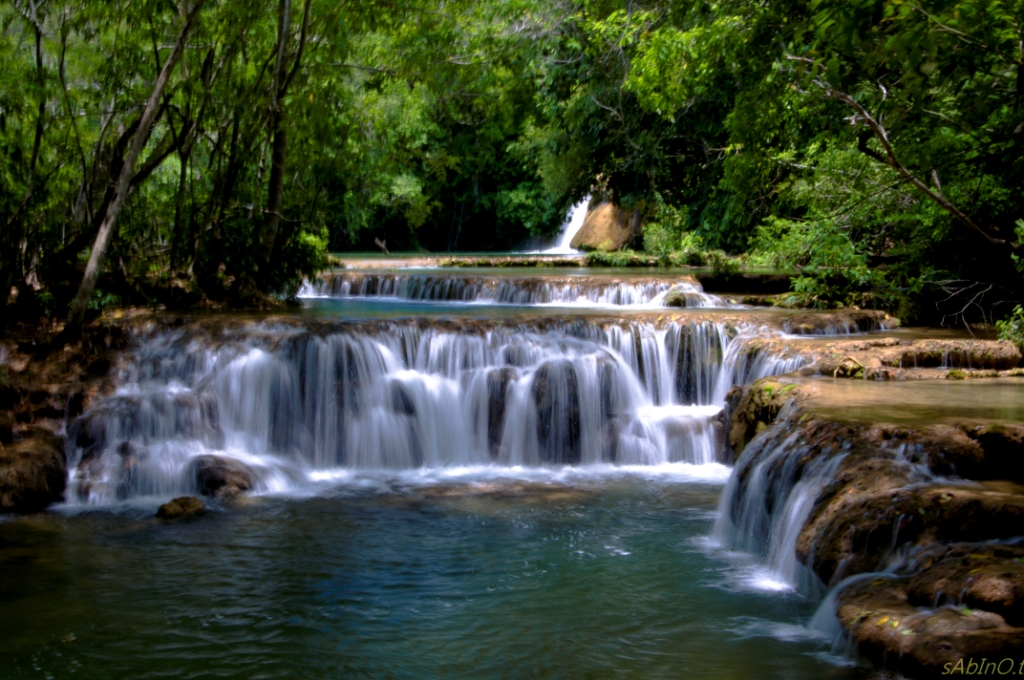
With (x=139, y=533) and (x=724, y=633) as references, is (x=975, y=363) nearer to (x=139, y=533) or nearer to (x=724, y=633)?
(x=724, y=633)

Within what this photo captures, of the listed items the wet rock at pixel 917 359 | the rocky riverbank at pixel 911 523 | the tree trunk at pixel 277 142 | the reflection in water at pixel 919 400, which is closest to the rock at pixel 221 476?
the rocky riverbank at pixel 911 523

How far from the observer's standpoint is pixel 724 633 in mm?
5777

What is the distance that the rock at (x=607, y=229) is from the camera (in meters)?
30.1

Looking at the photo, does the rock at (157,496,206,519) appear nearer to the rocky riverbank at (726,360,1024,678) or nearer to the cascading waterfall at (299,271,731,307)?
the rocky riverbank at (726,360,1024,678)

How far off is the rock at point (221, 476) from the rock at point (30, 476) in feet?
4.22

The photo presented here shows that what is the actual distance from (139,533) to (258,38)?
8578 mm

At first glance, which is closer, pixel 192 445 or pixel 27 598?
pixel 27 598

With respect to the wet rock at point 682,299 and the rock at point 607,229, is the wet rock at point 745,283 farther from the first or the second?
the rock at point 607,229


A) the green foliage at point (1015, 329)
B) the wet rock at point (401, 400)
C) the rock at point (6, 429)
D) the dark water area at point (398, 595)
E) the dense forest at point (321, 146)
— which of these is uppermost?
the dense forest at point (321, 146)

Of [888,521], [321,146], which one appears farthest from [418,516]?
[321,146]

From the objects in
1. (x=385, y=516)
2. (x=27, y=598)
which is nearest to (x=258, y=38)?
(x=385, y=516)

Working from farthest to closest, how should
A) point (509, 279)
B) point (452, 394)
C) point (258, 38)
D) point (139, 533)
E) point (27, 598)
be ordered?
point (509, 279), point (258, 38), point (452, 394), point (139, 533), point (27, 598)

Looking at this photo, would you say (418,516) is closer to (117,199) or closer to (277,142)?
(117,199)

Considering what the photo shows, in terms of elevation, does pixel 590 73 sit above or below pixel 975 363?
above
